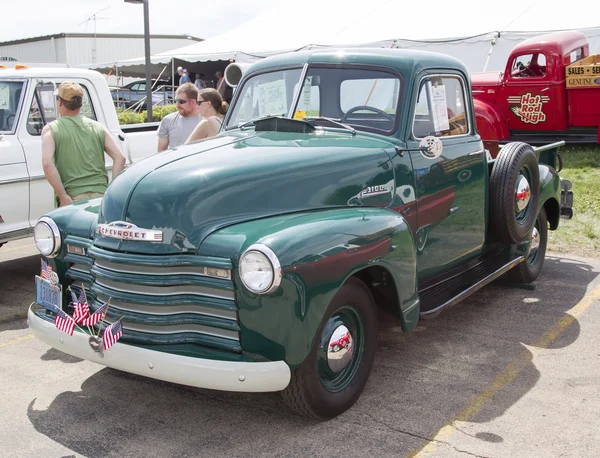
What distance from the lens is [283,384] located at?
10.7ft

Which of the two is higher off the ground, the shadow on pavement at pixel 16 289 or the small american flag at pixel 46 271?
the small american flag at pixel 46 271

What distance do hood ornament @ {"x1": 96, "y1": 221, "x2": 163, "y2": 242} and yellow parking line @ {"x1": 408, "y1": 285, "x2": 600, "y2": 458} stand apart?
5.37ft

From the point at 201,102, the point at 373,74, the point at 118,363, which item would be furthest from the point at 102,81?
the point at 118,363

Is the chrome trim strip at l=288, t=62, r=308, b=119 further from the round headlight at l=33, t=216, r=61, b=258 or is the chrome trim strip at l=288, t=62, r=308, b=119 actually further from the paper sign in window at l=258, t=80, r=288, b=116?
the round headlight at l=33, t=216, r=61, b=258

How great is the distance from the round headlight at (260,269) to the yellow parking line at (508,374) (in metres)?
1.09

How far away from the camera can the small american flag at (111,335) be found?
11.3ft

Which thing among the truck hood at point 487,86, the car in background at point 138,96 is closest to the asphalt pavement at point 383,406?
the truck hood at point 487,86

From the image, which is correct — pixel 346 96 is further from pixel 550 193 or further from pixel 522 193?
pixel 550 193

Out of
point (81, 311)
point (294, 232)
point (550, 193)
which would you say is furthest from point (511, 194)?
point (81, 311)

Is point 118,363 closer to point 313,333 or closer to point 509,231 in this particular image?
point 313,333

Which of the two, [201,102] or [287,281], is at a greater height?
[201,102]

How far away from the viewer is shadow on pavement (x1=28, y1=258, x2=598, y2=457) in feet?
11.5

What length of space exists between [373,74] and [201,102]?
7.48 ft

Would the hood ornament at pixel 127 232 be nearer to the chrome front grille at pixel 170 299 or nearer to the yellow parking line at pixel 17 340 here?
the chrome front grille at pixel 170 299
